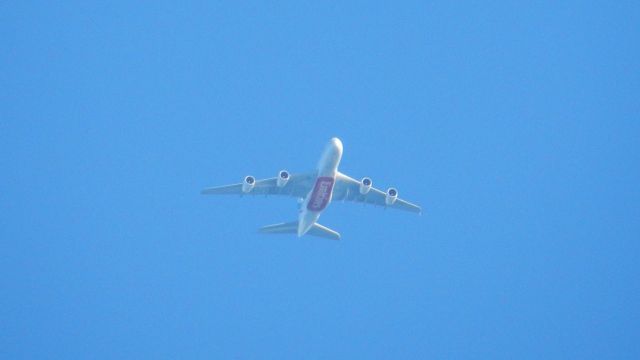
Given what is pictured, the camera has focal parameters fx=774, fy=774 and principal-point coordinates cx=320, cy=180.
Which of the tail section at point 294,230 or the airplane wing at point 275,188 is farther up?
the airplane wing at point 275,188

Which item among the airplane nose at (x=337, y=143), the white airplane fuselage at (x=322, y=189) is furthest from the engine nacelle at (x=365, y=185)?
the airplane nose at (x=337, y=143)

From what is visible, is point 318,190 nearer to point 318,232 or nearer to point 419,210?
point 318,232

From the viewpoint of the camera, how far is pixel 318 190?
4166cm

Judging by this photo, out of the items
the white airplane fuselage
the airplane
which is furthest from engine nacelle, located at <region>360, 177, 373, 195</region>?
the white airplane fuselage

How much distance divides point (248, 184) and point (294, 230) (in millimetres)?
4079

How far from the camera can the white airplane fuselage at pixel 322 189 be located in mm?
40344

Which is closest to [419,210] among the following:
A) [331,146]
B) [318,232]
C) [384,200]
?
[384,200]

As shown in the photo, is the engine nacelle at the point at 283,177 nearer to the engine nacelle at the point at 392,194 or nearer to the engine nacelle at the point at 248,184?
the engine nacelle at the point at 248,184

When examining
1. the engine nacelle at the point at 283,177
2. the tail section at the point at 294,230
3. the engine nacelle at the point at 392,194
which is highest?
the engine nacelle at the point at 392,194

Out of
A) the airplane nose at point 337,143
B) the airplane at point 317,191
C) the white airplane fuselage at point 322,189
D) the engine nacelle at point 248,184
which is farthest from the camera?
the engine nacelle at point 248,184

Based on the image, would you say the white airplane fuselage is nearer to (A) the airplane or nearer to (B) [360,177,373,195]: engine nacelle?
(A) the airplane

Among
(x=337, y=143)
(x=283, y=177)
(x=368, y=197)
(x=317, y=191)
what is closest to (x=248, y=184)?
(x=283, y=177)

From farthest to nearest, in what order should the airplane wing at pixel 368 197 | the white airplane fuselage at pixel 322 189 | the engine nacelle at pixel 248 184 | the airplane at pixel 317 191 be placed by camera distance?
the airplane wing at pixel 368 197
the engine nacelle at pixel 248 184
the airplane at pixel 317 191
the white airplane fuselage at pixel 322 189

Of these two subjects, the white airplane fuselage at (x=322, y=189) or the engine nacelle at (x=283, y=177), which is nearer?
the white airplane fuselage at (x=322, y=189)
